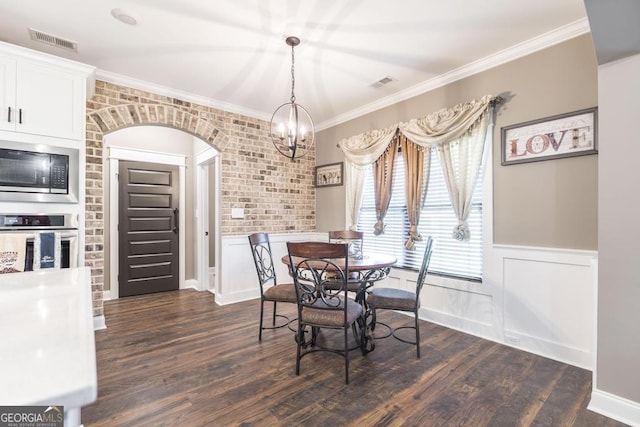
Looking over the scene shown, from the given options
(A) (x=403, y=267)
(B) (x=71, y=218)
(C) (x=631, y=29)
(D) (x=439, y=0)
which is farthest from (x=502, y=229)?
(B) (x=71, y=218)

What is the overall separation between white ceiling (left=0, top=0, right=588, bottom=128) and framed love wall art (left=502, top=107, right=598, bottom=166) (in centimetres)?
68

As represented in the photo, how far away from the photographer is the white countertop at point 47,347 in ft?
1.60

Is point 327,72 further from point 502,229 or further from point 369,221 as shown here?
point 502,229

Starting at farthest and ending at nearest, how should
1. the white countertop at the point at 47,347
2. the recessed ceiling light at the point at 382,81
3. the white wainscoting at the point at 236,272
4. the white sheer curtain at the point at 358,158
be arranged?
1. the white wainscoting at the point at 236,272
2. the white sheer curtain at the point at 358,158
3. the recessed ceiling light at the point at 382,81
4. the white countertop at the point at 47,347

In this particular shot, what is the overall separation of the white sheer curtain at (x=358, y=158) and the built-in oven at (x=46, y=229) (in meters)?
3.13

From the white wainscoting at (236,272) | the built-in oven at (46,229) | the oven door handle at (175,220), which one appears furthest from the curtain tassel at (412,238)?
the oven door handle at (175,220)

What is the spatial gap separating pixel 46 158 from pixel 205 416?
2383 millimetres

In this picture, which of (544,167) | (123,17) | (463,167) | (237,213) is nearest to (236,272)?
(237,213)

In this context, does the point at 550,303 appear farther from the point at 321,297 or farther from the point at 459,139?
the point at 321,297

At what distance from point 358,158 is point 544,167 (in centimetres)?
216

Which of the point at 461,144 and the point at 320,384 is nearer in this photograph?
the point at 320,384

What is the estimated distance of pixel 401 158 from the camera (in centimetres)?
377

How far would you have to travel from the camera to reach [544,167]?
2594 mm

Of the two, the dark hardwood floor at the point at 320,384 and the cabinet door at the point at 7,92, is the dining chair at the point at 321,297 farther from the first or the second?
the cabinet door at the point at 7,92
